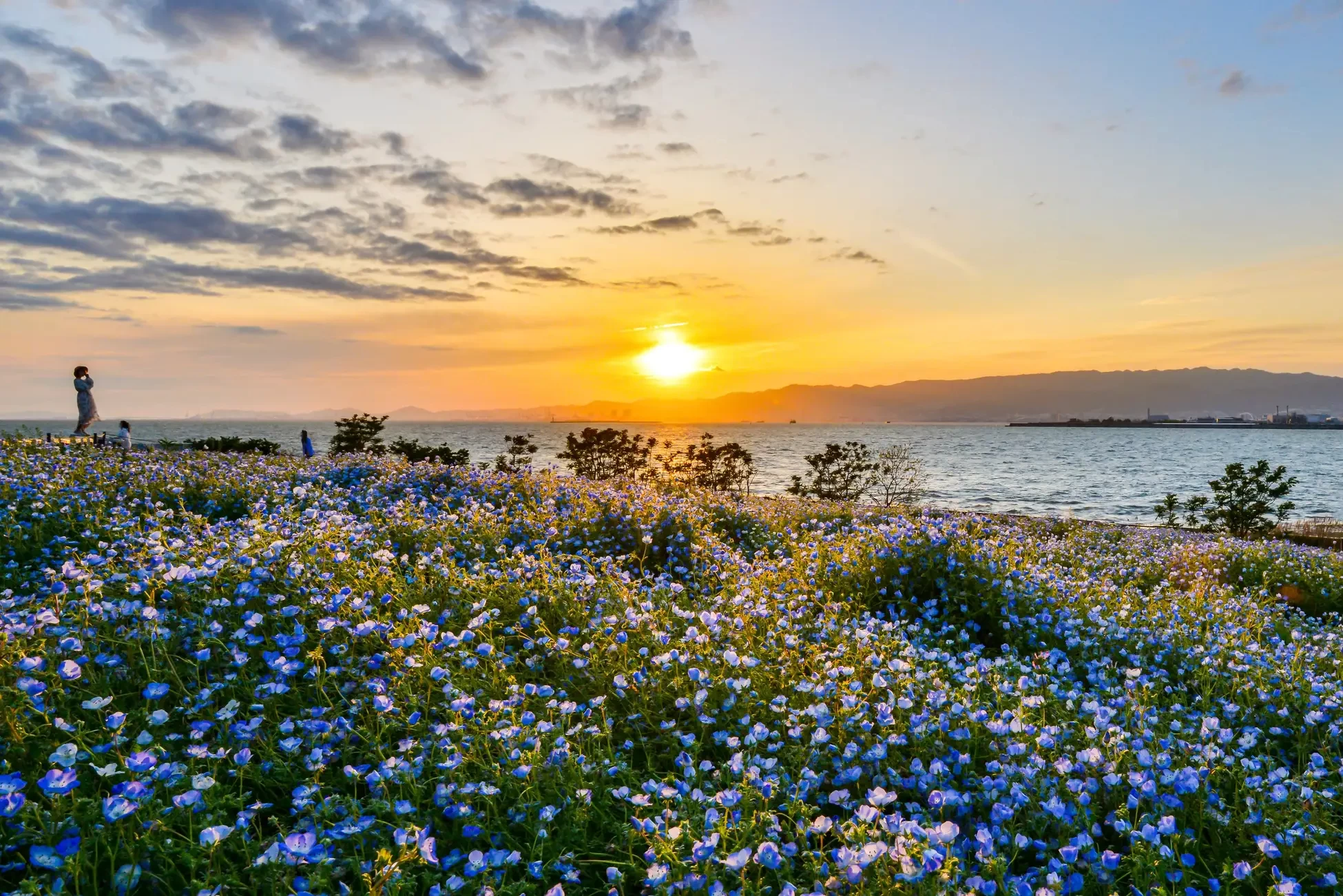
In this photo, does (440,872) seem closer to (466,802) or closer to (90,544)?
(466,802)

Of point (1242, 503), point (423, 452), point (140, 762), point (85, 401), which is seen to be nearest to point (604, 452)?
point (423, 452)

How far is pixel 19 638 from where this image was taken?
12.8 ft

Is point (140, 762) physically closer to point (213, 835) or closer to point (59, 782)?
point (59, 782)

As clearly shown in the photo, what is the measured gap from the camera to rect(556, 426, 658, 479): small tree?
84.9 feet

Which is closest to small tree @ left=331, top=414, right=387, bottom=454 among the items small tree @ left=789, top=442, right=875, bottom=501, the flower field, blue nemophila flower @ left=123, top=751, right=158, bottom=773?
small tree @ left=789, top=442, right=875, bottom=501

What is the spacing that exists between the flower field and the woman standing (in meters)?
15.9

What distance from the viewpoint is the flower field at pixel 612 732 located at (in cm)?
277

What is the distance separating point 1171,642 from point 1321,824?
10.7ft

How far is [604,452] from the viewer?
25922 mm

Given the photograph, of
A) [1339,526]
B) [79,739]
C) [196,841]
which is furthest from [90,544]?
[1339,526]

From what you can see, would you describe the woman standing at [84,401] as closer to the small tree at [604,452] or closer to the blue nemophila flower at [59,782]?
the small tree at [604,452]

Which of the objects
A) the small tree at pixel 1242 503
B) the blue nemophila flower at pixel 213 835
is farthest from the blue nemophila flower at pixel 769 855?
the small tree at pixel 1242 503

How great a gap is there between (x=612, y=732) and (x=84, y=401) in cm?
2327

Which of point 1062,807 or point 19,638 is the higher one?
point 19,638
